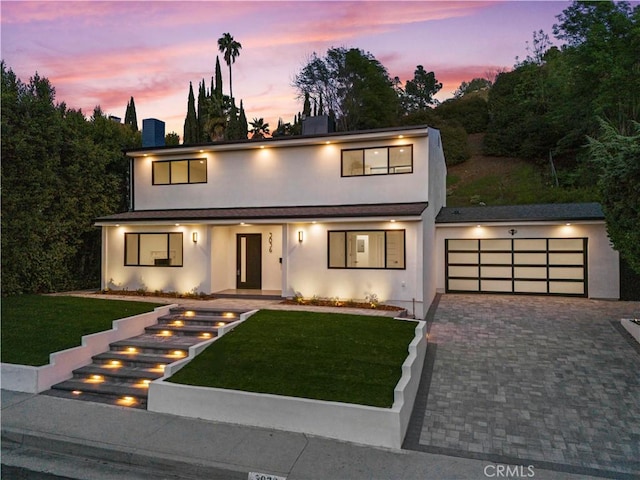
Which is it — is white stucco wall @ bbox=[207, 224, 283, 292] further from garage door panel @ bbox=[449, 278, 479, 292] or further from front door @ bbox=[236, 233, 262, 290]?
garage door panel @ bbox=[449, 278, 479, 292]

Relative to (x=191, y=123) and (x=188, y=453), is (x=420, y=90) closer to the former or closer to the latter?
(x=191, y=123)

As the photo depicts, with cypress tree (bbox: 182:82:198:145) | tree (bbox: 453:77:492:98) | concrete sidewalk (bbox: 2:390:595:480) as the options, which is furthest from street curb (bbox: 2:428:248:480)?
tree (bbox: 453:77:492:98)

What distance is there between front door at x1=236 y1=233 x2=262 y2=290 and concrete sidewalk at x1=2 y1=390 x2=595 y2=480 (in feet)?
28.0

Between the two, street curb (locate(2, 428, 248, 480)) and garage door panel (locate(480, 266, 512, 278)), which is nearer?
street curb (locate(2, 428, 248, 480))

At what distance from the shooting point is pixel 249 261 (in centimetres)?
1475

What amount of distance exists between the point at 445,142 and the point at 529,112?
749 cm

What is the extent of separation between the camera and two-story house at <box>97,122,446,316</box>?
1191 centimetres

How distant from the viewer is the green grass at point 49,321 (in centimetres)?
801

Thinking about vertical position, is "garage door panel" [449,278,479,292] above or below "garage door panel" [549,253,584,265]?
below

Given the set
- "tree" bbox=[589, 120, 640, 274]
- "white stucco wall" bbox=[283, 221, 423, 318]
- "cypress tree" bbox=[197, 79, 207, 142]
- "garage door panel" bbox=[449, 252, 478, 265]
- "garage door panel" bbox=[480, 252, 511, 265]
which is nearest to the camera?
"tree" bbox=[589, 120, 640, 274]

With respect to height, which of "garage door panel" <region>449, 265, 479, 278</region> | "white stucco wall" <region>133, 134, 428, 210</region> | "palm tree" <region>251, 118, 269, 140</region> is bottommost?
"garage door panel" <region>449, 265, 479, 278</region>

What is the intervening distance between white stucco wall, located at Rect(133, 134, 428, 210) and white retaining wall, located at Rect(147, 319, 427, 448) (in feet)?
24.6

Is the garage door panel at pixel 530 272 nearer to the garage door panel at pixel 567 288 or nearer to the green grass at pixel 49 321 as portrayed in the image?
the garage door panel at pixel 567 288

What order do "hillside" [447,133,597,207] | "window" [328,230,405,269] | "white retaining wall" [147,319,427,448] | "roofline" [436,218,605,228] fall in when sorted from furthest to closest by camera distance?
"hillside" [447,133,597,207]
"roofline" [436,218,605,228]
"window" [328,230,405,269]
"white retaining wall" [147,319,427,448]
